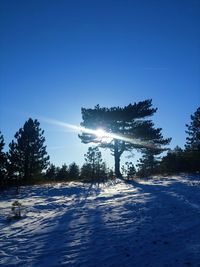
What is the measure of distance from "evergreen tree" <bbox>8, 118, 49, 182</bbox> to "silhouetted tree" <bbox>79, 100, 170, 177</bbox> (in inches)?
243

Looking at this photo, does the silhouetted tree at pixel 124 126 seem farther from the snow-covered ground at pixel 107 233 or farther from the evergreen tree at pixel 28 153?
the snow-covered ground at pixel 107 233

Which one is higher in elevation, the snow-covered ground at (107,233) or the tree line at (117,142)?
the tree line at (117,142)

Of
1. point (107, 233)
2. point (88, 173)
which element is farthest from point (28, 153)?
point (107, 233)

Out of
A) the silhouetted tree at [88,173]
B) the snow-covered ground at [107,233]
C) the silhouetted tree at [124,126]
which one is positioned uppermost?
the silhouetted tree at [124,126]

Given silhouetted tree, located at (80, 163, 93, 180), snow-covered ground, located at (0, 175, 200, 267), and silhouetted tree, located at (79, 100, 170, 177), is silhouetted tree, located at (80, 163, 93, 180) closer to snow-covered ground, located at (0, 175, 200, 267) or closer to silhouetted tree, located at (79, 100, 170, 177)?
silhouetted tree, located at (79, 100, 170, 177)

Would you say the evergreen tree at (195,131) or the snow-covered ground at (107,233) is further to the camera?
the evergreen tree at (195,131)

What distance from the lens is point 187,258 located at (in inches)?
242

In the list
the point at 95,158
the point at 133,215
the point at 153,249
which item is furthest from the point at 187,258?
the point at 95,158

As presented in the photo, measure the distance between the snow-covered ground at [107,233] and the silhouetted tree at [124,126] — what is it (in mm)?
17380

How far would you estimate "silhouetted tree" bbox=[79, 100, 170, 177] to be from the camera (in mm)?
30469

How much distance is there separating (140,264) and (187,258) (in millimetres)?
994

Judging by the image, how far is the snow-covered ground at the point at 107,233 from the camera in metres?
6.54

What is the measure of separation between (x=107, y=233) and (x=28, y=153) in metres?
26.6

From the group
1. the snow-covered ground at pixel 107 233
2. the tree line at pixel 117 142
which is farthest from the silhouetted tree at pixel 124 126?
the snow-covered ground at pixel 107 233
